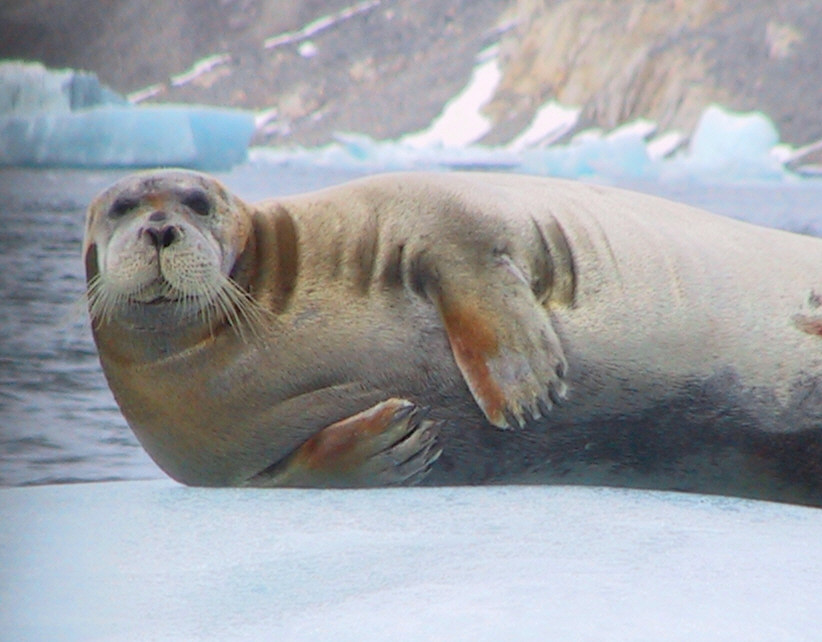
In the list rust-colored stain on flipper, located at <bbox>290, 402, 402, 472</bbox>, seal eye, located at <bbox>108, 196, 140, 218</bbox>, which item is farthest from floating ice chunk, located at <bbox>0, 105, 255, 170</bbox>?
rust-colored stain on flipper, located at <bbox>290, 402, 402, 472</bbox>

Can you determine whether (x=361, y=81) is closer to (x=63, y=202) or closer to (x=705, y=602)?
(x=63, y=202)

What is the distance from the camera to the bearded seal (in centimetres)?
208

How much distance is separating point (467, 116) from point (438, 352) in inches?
45.1

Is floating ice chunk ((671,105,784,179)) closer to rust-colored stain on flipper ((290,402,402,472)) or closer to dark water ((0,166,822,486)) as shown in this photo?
dark water ((0,166,822,486))

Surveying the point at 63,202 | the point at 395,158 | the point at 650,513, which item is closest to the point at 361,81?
the point at 395,158

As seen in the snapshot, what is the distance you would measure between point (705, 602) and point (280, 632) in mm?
497

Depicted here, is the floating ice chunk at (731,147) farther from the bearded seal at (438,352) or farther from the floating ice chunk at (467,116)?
the bearded seal at (438,352)

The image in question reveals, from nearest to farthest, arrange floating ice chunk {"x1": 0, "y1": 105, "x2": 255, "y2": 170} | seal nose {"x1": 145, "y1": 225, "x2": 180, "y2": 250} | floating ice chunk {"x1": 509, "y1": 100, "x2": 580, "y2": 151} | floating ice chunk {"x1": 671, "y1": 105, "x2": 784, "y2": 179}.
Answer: seal nose {"x1": 145, "y1": 225, "x2": 180, "y2": 250} → floating ice chunk {"x1": 0, "y1": 105, "x2": 255, "y2": 170} → floating ice chunk {"x1": 671, "y1": 105, "x2": 784, "y2": 179} → floating ice chunk {"x1": 509, "y1": 100, "x2": 580, "y2": 151}

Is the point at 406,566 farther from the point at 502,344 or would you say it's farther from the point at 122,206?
the point at 122,206

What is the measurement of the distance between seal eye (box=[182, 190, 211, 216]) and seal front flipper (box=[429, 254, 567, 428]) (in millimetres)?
456

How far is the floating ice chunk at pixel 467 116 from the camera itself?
3.01 metres

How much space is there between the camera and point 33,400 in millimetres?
2629

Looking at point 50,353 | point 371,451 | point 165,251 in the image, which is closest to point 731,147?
point 371,451

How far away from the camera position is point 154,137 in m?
2.92
